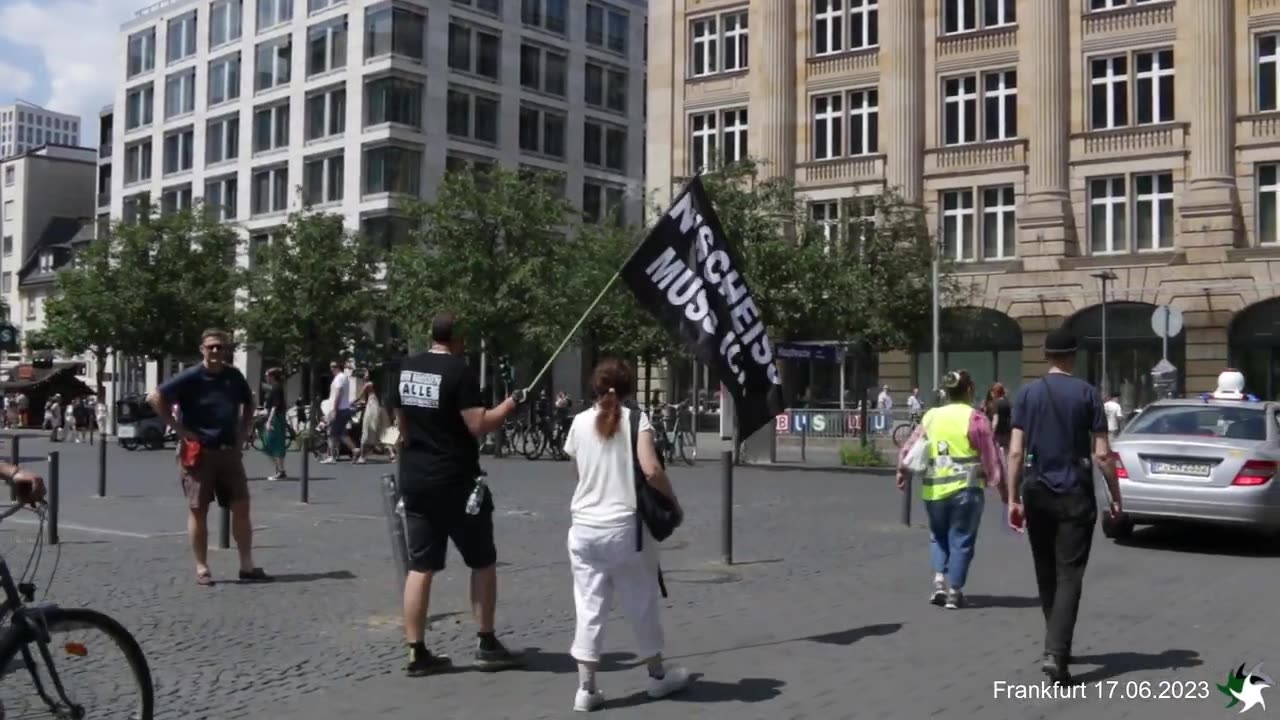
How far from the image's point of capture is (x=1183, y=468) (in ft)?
41.8

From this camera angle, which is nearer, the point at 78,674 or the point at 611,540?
the point at 78,674

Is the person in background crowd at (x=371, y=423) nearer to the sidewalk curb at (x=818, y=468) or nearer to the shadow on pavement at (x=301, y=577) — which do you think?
the sidewalk curb at (x=818, y=468)

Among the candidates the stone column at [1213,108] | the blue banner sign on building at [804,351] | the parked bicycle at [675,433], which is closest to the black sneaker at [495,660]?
the parked bicycle at [675,433]

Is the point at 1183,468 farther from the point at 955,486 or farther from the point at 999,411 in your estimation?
the point at 999,411

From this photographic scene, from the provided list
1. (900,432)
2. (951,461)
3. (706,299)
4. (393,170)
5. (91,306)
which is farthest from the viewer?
(393,170)

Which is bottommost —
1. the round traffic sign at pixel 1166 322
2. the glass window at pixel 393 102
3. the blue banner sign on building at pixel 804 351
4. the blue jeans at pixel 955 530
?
the blue jeans at pixel 955 530

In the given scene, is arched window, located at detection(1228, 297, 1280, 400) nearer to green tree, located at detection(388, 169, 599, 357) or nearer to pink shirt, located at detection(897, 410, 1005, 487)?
green tree, located at detection(388, 169, 599, 357)

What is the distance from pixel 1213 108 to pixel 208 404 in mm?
33096

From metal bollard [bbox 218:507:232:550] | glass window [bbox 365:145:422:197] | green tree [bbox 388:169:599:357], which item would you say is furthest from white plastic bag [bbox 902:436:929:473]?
glass window [bbox 365:145:422:197]

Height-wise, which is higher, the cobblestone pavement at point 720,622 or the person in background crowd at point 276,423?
the person in background crowd at point 276,423

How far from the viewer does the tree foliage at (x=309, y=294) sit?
4369cm

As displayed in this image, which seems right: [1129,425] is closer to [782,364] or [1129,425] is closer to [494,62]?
[782,364]

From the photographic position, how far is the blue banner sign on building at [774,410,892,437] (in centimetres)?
3484

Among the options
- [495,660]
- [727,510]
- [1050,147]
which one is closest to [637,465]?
[495,660]
